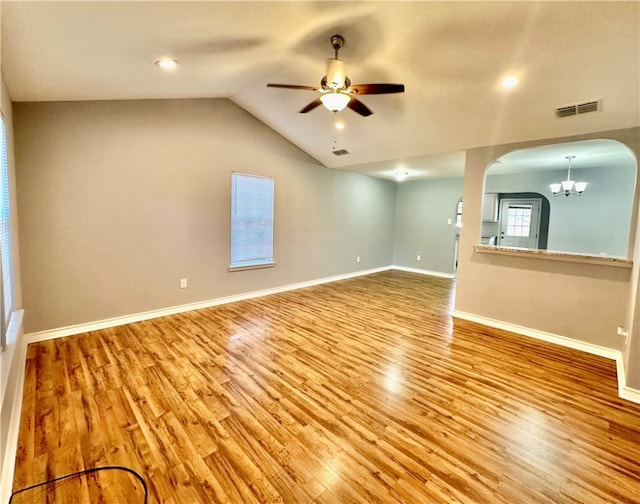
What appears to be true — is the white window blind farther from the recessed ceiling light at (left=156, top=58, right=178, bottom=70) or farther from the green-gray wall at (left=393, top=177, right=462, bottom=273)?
the green-gray wall at (left=393, top=177, right=462, bottom=273)

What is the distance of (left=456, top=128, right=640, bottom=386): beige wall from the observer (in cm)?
316

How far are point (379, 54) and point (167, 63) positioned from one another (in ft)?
6.34

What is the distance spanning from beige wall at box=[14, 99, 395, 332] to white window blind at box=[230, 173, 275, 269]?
0.14 meters

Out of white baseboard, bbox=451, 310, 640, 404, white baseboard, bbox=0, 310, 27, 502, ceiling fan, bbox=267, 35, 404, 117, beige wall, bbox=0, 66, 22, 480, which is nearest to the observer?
white baseboard, bbox=0, 310, 27, 502

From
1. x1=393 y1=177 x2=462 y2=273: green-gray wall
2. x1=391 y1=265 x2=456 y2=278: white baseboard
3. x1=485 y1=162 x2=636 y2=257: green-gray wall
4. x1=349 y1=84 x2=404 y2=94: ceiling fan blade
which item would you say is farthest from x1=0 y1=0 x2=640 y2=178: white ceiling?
x1=391 y1=265 x2=456 y2=278: white baseboard

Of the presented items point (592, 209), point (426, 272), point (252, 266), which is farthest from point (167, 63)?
point (592, 209)

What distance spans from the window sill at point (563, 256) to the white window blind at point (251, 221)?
326cm

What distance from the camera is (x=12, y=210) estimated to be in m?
2.74

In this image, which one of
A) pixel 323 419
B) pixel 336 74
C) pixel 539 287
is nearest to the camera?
pixel 323 419

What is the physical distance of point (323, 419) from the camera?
2.07 metres

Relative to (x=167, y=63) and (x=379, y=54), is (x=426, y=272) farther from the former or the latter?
(x=167, y=63)

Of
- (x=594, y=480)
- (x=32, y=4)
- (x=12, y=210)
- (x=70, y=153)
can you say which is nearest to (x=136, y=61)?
(x=32, y=4)

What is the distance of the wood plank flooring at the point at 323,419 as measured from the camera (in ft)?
5.13

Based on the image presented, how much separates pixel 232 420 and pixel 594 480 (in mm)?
2145
